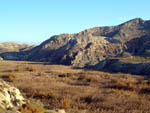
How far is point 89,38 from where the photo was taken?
184 ft

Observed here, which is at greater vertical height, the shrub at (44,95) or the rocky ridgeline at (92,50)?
the rocky ridgeline at (92,50)

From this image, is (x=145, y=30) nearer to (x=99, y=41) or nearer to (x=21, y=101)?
(x=99, y=41)

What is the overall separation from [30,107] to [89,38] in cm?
4952

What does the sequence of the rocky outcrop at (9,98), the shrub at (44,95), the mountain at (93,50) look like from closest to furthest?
the rocky outcrop at (9,98) → the shrub at (44,95) → the mountain at (93,50)

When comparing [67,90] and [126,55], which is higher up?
[126,55]

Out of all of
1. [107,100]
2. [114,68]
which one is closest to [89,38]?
[114,68]

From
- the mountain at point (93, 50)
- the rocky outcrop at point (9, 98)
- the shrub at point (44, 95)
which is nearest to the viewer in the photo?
the rocky outcrop at point (9, 98)

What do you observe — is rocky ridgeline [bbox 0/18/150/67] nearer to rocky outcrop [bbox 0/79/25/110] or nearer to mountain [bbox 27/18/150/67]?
mountain [bbox 27/18/150/67]

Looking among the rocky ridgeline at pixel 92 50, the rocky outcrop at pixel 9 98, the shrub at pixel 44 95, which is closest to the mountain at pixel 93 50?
the rocky ridgeline at pixel 92 50

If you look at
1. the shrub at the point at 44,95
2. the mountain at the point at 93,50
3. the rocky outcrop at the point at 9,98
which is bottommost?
the shrub at the point at 44,95

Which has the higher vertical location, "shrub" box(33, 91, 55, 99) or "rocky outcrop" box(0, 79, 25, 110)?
"rocky outcrop" box(0, 79, 25, 110)

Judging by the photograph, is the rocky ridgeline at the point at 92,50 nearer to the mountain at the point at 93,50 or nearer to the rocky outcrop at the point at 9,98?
the mountain at the point at 93,50

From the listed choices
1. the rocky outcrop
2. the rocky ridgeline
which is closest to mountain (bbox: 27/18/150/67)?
the rocky ridgeline

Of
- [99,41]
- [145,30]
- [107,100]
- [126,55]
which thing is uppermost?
[145,30]
